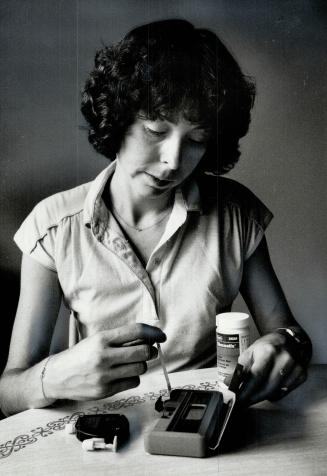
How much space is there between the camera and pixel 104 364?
0.82 meters

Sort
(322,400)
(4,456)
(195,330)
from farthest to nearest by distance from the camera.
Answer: (195,330)
(322,400)
(4,456)

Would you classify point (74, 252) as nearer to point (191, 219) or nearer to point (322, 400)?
point (191, 219)

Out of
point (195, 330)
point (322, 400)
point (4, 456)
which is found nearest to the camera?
point (4, 456)

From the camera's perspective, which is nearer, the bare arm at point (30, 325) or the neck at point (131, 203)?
the bare arm at point (30, 325)

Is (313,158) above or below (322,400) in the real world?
above

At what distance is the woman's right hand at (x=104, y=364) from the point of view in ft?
2.70

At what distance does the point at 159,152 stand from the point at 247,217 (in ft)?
0.96

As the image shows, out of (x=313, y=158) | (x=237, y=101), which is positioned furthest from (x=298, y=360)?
(x=237, y=101)

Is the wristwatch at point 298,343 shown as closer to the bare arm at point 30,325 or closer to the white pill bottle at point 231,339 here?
the white pill bottle at point 231,339

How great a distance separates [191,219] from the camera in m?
1.15

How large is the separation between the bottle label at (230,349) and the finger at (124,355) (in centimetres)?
15

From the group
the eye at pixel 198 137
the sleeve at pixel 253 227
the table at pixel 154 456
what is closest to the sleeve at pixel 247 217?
the sleeve at pixel 253 227

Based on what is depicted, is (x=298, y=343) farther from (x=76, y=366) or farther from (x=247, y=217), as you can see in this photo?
(x=76, y=366)

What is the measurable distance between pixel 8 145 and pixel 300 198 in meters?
0.66
